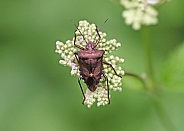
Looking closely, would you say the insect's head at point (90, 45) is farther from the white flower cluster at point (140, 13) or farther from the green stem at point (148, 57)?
the green stem at point (148, 57)

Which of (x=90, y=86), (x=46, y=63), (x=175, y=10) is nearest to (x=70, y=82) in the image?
(x=46, y=63)

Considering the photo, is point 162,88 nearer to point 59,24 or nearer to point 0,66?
point 59,24

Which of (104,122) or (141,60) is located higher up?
(141,60)

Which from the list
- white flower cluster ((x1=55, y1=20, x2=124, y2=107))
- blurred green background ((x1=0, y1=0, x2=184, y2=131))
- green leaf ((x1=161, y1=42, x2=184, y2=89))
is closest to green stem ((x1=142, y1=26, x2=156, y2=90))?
green leaf ((x1=161, y1=42, x2=184, y2=89))

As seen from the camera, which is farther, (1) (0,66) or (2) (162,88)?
(1) (0,66)

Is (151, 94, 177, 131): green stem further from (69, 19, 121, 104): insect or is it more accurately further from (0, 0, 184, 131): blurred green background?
(69, 19, 121, 104): insect

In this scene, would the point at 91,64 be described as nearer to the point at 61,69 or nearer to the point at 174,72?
the point at 174,72
